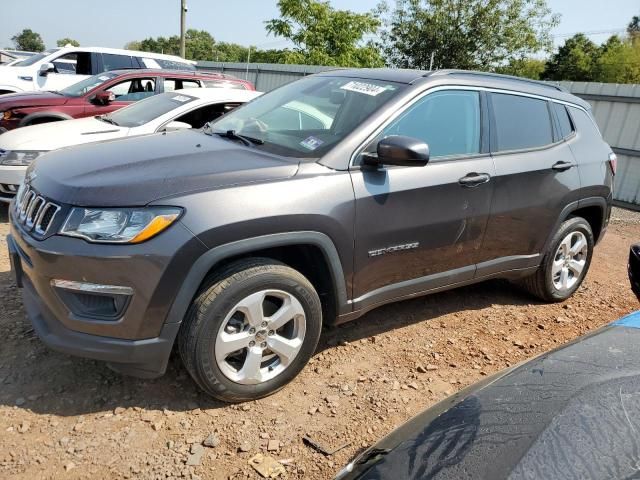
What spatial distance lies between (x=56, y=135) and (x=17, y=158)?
464 mm

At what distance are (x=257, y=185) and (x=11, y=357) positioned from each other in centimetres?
177

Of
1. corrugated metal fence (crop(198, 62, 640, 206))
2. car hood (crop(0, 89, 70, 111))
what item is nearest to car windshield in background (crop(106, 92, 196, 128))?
car hood (crop(0, 89, 70, 111))

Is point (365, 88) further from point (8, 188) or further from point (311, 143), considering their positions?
point (8, 188)

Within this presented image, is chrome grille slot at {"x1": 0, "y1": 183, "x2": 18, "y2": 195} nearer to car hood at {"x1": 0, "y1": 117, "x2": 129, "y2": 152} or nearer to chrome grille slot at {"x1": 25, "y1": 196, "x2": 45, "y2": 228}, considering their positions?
car hood at {"x1": 0, "y1": 117, "x2": 129, "y2": 152}

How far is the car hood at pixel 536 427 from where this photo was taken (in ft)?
4.46

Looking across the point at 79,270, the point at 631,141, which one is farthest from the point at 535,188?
the point at 631,141

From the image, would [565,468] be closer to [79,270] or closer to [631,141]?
[79,270]

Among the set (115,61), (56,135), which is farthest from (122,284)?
(115,61)

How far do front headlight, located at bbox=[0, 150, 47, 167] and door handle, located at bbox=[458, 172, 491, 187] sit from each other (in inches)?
161

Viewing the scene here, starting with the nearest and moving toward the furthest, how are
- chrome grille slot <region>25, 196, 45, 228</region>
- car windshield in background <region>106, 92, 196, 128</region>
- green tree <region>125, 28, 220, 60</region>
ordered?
chrome grille slot <region>25, 196, 45, 228</region>, car windshield in background <region>106, 92, 196, 128</region>, green tree <region>125, 28, 220, 60</region>

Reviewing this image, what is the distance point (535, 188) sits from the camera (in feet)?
12.2

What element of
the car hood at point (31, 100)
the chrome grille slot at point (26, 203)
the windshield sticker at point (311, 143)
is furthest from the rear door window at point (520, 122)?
the car hood at point (31, 100)

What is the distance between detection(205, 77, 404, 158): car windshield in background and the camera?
3020 mm

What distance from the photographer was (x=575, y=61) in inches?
1463
